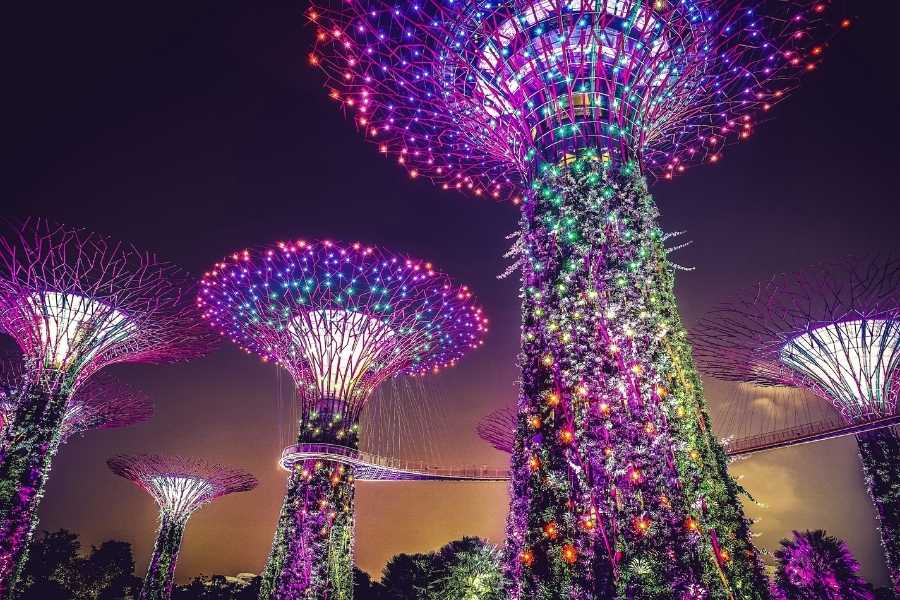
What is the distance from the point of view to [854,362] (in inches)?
672

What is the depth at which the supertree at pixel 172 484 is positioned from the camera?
26156 millimetres

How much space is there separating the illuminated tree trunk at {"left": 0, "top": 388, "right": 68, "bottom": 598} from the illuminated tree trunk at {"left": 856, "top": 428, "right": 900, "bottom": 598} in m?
23.2

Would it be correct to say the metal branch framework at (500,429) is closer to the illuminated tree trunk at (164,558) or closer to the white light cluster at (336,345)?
the white light cluster at (336,345)

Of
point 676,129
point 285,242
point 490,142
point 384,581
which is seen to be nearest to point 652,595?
point 490,142

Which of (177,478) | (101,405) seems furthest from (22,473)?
(177,478)

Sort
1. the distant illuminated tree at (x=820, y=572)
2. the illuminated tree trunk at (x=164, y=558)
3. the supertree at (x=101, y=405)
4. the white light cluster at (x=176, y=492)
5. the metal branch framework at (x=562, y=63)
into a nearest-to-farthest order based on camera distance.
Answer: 1. the metal branch framework at (x=562, y=63)
2. the distant illuminated tree at (x=820, y=572)
3. the supertree at (x=101, y=405)
4. the illuminated tree trunk at (x=164, y=558)
5. the white light cluster at (x=176, y=492)

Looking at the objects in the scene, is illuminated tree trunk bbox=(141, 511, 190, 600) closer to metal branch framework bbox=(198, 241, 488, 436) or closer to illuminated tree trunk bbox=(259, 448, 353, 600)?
illuminated tree trunk bbox=(259, 448, 353, 600)

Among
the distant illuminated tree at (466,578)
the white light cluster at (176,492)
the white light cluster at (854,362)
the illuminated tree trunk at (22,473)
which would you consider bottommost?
the distant illuminated tree at (466,578)

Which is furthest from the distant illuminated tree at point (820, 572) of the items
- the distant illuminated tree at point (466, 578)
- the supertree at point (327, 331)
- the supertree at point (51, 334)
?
the supertree at point (51, 334)

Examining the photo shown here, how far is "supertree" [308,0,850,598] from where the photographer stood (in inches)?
249

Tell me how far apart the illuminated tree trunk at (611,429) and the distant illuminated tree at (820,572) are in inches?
688

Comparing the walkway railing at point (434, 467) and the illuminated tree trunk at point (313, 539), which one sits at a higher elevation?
the walkway railing at point (434, 467)

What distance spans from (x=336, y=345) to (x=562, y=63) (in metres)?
11.4

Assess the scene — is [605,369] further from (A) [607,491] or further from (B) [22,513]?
(B) [22,513]
